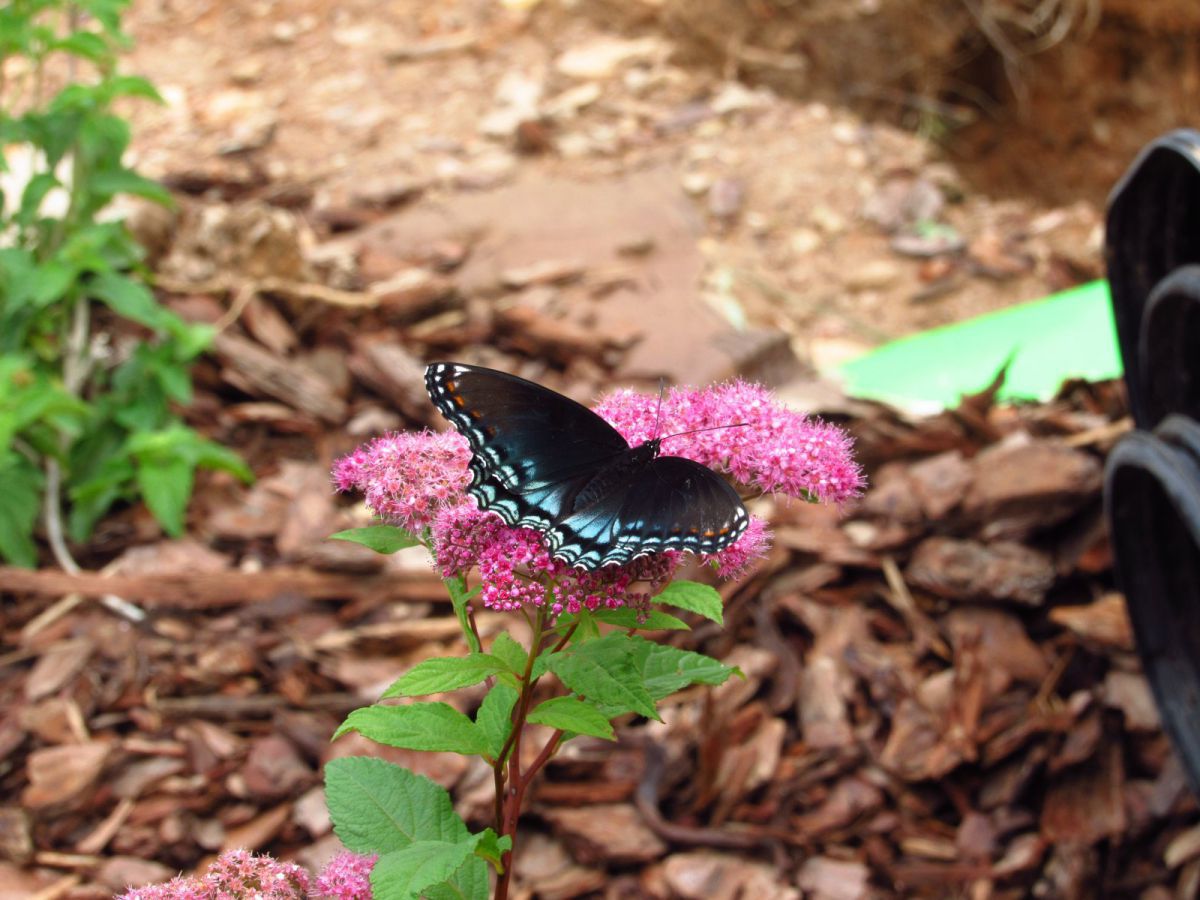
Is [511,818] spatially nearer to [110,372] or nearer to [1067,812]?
[1067,812]

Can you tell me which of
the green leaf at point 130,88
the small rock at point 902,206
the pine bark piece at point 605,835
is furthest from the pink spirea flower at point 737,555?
the small rock at point 902,206

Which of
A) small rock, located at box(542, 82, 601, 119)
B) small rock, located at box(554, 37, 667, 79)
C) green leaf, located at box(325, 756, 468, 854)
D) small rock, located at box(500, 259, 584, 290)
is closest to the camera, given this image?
green leaf, located at box(325, 756, 468, 854)

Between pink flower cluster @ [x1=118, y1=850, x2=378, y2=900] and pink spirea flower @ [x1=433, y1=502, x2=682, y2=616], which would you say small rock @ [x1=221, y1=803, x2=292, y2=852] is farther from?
pink spirea flower @ [x1=433, y1=502, x2=682, y2=616]

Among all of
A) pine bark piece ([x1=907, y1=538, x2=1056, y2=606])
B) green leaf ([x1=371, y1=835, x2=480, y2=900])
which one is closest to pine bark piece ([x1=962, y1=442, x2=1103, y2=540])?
pine bark piece ([x1=907, y1=538, x2=1056, y2=606])

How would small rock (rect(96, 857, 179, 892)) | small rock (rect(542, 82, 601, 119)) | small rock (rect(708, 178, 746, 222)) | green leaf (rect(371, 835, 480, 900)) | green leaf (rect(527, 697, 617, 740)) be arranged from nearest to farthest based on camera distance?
green leaf (rect(371, 835, 480, 900))
green leaf (rect(527, 697, 617, 740))
small rock (rect(96, 857, 179, 892))
small rock (rect(708, 178, 746, 222))
small rock (rect(542, 82, 601, 119))

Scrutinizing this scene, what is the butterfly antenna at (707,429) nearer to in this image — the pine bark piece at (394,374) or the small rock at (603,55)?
the pine bark piece at (394,374)

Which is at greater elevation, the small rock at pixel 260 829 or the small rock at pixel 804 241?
the small rock at pixel 804 241

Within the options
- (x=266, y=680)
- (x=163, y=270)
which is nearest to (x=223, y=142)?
(x=163, y=270)
